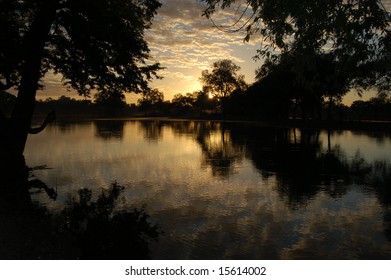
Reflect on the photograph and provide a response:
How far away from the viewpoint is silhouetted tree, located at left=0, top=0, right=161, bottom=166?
16438 mm

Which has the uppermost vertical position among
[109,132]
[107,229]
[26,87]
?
[26,87]

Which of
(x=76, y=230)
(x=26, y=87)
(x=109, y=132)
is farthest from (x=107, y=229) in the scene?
(x=109, y=132)

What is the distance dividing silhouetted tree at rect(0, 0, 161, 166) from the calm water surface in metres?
3.80

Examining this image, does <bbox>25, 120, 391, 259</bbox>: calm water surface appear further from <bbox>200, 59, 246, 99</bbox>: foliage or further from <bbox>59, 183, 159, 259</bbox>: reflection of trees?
<bbox>200, 59, 246, 99</bbox>: foliage

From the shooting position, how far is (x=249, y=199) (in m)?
11.9

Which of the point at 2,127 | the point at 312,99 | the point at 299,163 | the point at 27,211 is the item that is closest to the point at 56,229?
the point at 27,211

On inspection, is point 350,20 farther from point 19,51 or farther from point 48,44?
point 48,44

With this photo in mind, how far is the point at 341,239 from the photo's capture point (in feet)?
26.6

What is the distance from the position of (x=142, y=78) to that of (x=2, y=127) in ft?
24.1

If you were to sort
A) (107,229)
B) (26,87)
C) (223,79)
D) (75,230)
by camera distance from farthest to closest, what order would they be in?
(223,79), (26,87), (107,229), (75,230)

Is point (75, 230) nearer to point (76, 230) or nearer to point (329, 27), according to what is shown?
point (76, 230)

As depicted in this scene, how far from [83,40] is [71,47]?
1.40 metres

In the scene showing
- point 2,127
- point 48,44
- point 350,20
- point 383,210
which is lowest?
point 383,210

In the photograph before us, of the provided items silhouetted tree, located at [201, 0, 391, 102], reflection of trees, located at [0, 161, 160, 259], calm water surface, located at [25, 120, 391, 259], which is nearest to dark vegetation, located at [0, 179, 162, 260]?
reflection of trees, located at [0, 161, 160, 259]
